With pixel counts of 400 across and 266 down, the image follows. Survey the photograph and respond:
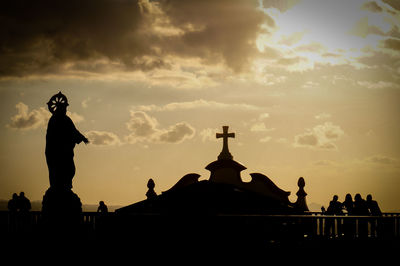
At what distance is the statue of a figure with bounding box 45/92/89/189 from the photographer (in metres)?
16.9

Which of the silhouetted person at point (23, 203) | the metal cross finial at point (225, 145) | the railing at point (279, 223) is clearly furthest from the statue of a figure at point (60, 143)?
the metal cross finial at point (225, 145)

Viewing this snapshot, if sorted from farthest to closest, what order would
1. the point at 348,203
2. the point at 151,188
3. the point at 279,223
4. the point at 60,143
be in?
the point at 151,188 → the point at 348,203 → the point at 60,143 → the point at 279,223

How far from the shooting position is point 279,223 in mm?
14703

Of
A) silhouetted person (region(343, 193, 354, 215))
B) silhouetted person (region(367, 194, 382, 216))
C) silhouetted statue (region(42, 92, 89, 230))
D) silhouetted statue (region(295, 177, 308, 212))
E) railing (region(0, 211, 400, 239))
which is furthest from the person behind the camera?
silhouetted statue (region(295, 177, 308, 212))

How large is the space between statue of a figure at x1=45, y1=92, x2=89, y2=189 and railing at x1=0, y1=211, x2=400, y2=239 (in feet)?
4.49

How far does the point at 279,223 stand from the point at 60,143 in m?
7.25

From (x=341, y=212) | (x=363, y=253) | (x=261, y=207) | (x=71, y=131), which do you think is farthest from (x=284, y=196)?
(x=71, y=131)

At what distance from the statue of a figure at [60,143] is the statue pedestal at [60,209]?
0.24 metres

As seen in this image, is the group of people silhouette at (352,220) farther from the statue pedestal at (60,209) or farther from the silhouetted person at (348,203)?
the statue pedestal at (60,209)

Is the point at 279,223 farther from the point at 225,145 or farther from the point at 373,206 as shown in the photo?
the point at 225,145

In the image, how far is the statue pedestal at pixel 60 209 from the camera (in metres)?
16.5

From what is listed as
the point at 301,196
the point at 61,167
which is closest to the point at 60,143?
the point at 61,167

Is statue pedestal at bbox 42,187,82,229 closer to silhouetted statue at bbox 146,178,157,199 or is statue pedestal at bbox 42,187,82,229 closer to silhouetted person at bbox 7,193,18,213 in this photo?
silhouetted person at bbox 7,193,18,213

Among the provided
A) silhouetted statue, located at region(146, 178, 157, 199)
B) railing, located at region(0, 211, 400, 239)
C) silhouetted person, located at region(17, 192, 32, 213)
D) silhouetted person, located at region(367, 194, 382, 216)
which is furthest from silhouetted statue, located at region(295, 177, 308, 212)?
silhouetted person, located at region(17, 192, 32, 213)
